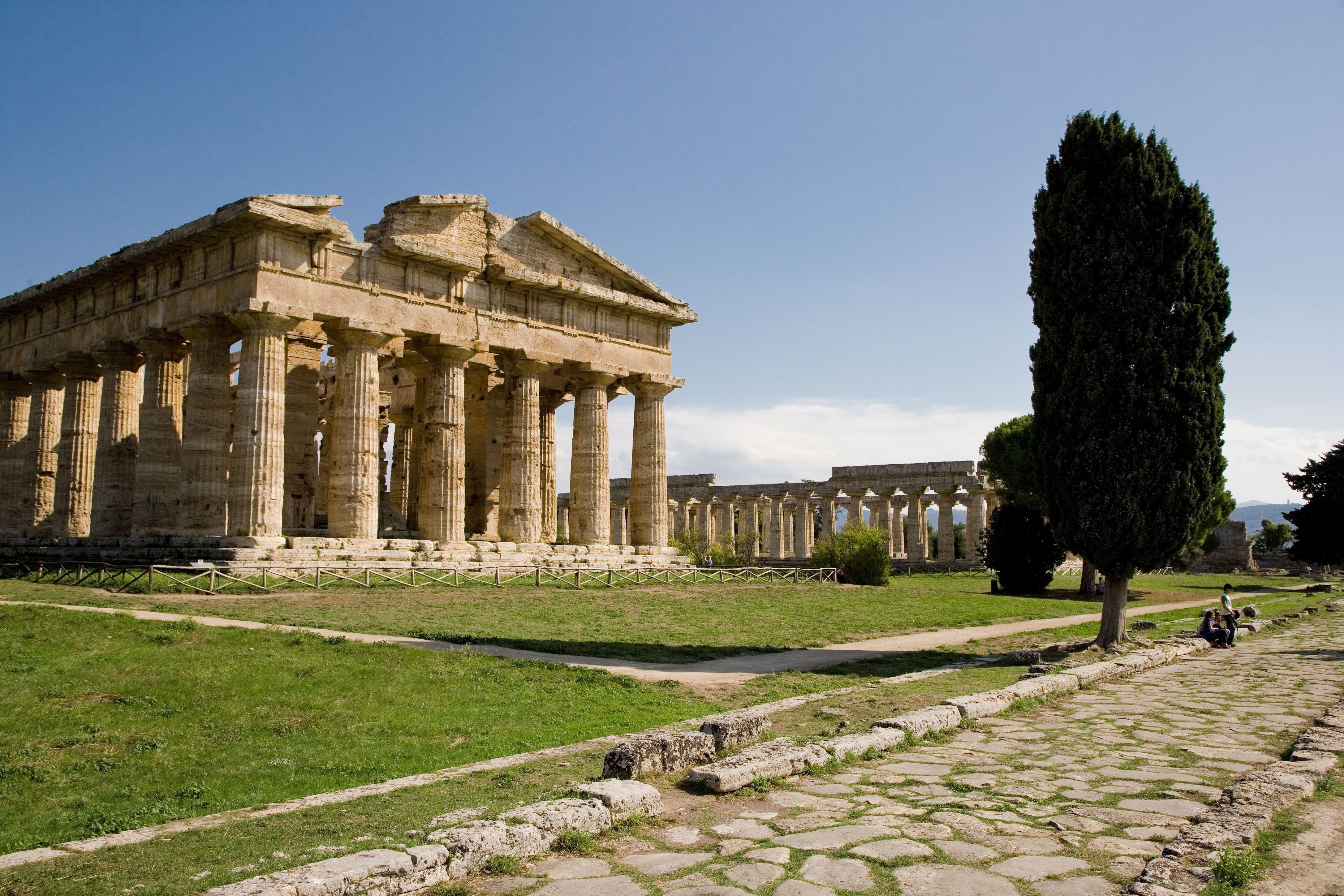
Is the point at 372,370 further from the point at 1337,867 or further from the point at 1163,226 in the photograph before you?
the point at 1337,867

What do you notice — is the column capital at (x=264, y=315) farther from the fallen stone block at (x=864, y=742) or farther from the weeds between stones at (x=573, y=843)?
the weeds between stones at (x=573, y=843)

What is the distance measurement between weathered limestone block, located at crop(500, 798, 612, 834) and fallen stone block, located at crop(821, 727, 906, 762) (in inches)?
95.5

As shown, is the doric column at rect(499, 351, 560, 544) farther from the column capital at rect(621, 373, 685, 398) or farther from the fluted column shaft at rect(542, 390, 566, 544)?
the fluted column shaft at rect(542, 390, 566, 544)

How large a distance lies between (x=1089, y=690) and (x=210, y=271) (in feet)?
81.1

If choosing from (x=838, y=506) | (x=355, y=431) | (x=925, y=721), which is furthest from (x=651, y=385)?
(x=838, y=506)

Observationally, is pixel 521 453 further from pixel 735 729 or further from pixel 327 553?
pixel 735 729

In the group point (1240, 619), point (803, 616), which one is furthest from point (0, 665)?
point (1240, 619)

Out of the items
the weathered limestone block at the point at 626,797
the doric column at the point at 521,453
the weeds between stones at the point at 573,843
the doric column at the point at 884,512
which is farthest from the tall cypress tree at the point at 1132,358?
the doric column at the point at 884,512

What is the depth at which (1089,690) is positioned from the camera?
12008 millimetres

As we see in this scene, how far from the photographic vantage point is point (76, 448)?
1257 inches

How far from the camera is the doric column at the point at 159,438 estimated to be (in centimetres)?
2797

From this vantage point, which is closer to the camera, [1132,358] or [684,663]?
[684,663]

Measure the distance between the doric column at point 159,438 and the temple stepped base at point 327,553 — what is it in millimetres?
1271

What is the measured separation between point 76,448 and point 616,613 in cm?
2162
